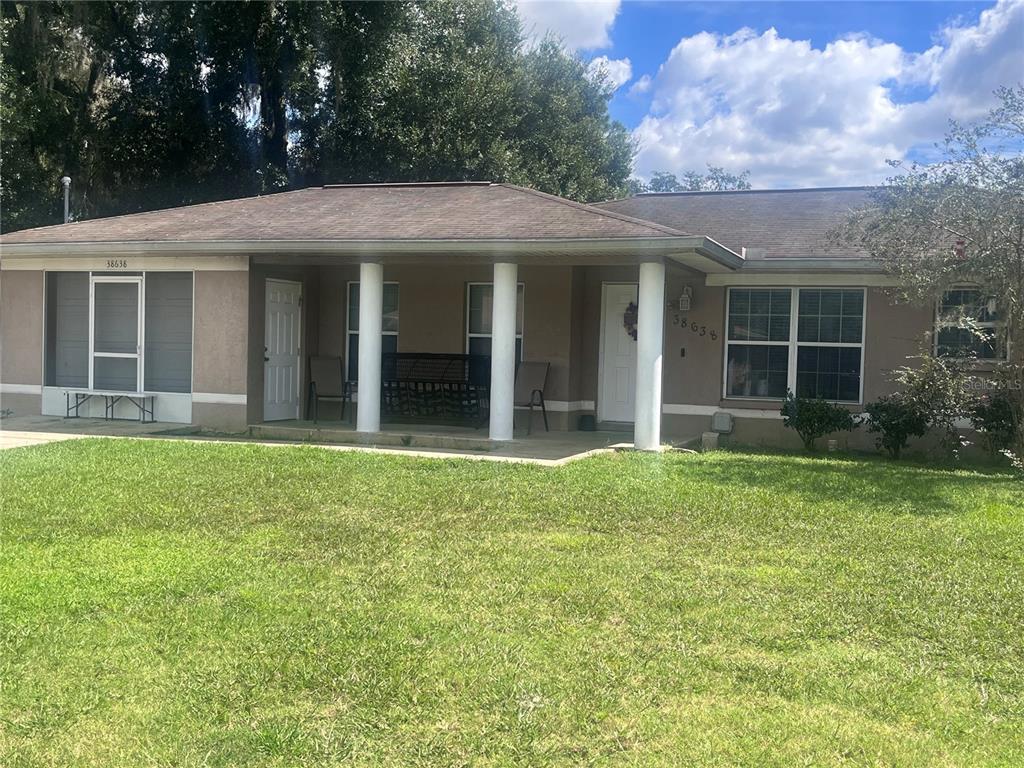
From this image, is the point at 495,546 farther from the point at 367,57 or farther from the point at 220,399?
the point at 367,57

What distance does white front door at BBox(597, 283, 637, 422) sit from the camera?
13828 mm

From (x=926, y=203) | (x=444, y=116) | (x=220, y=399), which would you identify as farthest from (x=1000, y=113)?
(x=444, y=116)

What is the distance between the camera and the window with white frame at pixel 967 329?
9.97 metres

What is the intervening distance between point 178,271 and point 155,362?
135 cm

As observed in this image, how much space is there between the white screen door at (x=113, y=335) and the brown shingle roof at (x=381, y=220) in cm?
84

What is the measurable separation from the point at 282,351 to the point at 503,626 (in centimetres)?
1000

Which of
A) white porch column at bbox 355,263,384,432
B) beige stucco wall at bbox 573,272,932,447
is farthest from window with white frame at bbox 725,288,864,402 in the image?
white porch column at bbox 355,263,384,432

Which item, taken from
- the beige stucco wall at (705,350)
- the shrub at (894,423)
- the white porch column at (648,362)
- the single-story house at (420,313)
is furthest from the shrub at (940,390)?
the white porch column at (648,362)

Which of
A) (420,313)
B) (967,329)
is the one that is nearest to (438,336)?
(420,313)

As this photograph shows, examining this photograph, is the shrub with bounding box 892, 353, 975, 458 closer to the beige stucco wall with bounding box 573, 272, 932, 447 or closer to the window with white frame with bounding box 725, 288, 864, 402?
the beige stucco wall with bounding box 573, 272, 932, 447

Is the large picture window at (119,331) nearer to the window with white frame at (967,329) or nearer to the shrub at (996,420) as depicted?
the window with white frame at (967,329)

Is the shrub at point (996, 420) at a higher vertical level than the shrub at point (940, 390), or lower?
lower

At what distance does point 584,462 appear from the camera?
9.91 metres

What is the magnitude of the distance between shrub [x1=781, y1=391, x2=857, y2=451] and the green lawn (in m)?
3.63
